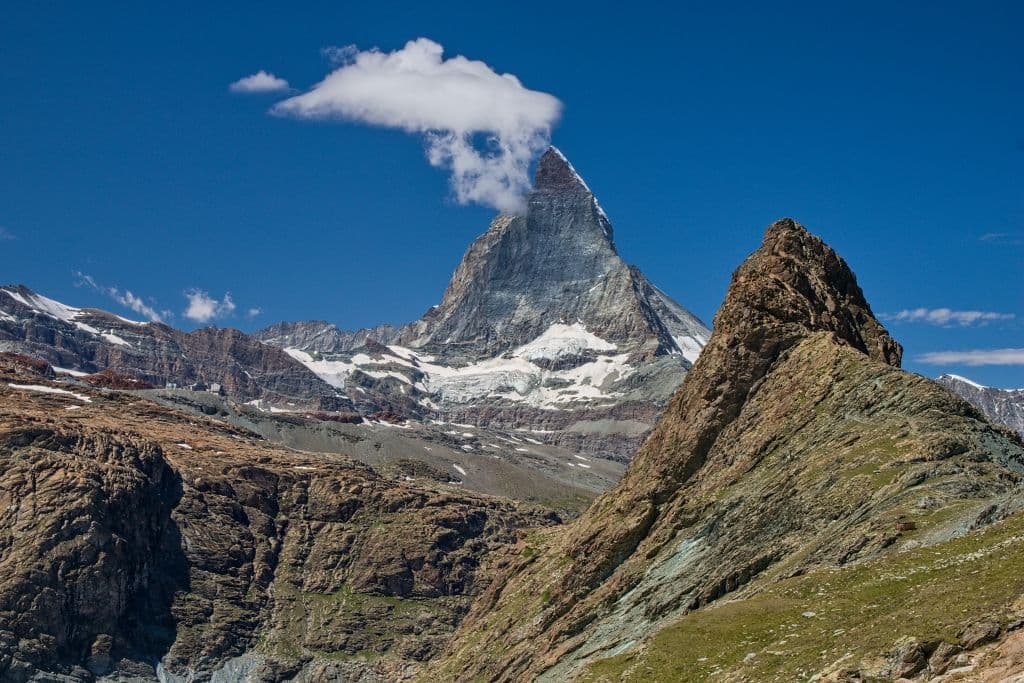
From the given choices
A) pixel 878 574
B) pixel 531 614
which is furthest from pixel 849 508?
pixel 531 614

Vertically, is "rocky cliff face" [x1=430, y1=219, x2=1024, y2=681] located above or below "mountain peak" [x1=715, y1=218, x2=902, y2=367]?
below

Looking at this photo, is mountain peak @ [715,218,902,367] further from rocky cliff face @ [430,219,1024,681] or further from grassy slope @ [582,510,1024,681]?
grassy slope @ [582,510,1024,681]

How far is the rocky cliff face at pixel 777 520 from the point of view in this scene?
46000 mm

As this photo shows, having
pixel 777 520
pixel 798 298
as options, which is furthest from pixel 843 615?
pixel 798 298

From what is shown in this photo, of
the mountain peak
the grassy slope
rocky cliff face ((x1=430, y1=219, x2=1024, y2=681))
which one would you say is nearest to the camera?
the grassy slope

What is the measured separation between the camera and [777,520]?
68.6 m

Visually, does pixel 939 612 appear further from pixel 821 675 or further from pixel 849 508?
pixel 849 508

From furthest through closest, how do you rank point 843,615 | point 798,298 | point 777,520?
point 798,298, point 777,520, point 843,615

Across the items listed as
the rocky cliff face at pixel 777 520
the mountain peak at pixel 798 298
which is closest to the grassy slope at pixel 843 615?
the rocky cliff face at pixel 777 520

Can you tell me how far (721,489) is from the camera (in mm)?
81000

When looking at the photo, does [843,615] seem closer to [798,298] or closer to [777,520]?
[777,520]

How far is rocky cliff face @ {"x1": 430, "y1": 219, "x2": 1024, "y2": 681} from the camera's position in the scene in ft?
151

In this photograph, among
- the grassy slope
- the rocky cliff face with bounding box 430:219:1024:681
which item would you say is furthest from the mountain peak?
the grassy slope

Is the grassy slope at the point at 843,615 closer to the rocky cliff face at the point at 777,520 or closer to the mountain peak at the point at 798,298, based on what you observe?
the rocky cliff face at the point at 777,520
